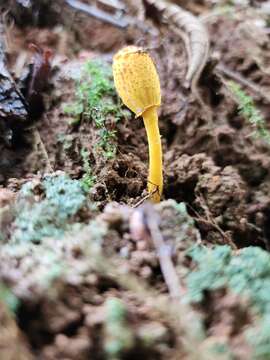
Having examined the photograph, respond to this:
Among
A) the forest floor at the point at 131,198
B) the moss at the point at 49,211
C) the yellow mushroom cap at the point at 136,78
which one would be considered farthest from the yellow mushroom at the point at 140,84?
the moss at the point at 49,211

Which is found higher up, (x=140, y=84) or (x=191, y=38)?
(x=191, y=38)

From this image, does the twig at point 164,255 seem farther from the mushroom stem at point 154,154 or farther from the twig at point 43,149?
the twig at point 43,149

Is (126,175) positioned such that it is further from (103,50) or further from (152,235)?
(103,50)

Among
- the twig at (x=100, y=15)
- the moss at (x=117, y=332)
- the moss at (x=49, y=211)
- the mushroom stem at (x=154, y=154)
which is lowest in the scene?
the moss at (x=117, y=332)

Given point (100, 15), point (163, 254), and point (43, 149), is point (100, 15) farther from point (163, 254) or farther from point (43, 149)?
point (163, 254)

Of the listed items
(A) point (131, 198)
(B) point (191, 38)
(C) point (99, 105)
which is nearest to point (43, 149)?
(C) point (99, 105)

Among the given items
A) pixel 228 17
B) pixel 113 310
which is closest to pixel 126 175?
pixel 113 310

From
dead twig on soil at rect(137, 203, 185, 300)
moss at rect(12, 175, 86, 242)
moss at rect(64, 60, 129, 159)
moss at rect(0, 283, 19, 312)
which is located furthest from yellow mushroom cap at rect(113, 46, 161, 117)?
moss at rect(0, 283, 19, 312)

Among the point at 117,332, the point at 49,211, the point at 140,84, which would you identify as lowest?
the point at 117,332
